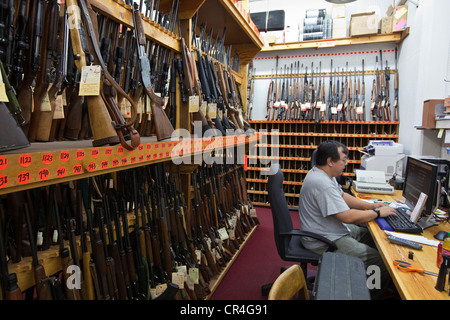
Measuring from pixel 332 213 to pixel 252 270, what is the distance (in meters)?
1.34

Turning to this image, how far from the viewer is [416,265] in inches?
57.1

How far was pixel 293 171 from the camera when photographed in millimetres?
5457

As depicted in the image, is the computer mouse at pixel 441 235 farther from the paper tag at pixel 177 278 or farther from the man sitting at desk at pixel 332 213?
the paper tag at pixel 177 278

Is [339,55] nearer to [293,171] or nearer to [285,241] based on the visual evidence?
[293,171]

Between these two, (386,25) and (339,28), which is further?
(339,28)

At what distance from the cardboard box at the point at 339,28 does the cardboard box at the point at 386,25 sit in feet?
2.02

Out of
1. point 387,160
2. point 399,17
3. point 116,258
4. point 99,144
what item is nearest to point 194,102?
point 99,144

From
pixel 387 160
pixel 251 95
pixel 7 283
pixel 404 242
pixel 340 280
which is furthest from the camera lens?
pixel 251 95

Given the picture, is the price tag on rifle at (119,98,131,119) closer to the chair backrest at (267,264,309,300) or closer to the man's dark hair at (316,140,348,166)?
the chair backrest at (267,264,309,300)

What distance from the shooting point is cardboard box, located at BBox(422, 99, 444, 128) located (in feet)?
11.1

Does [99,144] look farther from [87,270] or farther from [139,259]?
[139,259]

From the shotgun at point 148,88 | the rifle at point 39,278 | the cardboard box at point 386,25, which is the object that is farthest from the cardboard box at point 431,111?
the rifle at point 39,278

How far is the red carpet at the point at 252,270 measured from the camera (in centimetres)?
262

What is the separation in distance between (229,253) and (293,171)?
2.86 m
